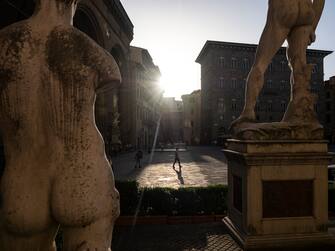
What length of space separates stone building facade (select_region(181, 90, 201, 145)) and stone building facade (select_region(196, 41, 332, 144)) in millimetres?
19370

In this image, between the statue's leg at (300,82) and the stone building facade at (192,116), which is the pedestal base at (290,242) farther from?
the stone building facade at (192,116)

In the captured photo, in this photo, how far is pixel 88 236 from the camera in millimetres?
1280

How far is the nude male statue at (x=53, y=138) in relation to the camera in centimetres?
126

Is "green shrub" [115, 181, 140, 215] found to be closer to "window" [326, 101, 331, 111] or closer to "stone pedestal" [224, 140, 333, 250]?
"stone pedestal" [224, 140, 333, 250]

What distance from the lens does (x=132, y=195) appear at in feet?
22.9

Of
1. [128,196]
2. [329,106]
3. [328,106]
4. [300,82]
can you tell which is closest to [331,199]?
[300,82]

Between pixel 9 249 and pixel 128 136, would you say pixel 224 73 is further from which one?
pixel 9 249

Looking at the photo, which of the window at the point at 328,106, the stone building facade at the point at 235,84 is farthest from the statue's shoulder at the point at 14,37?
the window at the point at 328,106

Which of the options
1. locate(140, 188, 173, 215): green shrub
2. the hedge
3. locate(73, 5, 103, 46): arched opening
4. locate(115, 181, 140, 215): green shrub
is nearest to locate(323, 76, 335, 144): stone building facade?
locate(73, 5, 103, 46): arched opening

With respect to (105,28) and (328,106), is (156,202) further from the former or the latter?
(328,106)

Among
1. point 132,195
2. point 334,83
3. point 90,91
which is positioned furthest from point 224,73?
point 90,91

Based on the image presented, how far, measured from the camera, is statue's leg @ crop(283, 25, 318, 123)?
4.25 metres

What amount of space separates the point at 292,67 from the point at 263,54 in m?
0.50

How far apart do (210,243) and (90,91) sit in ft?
12.9
